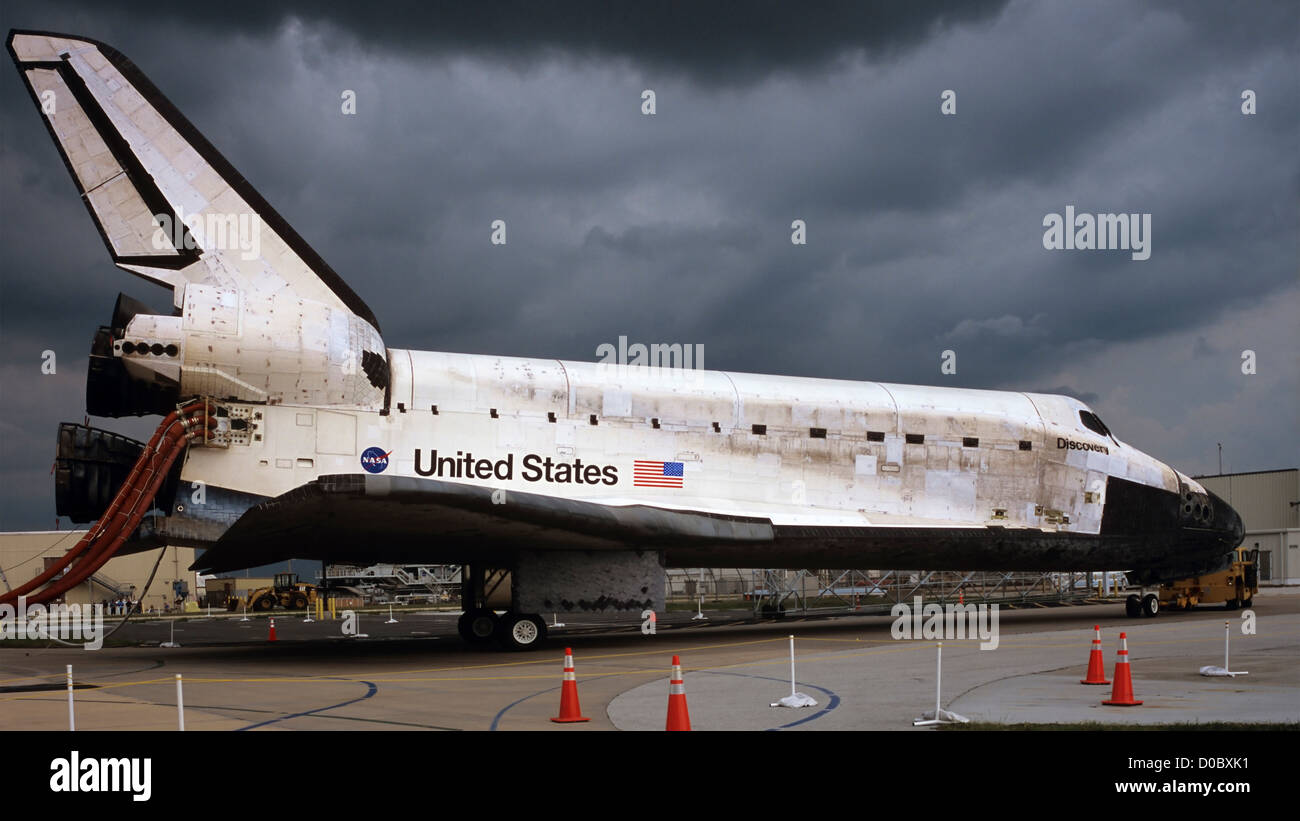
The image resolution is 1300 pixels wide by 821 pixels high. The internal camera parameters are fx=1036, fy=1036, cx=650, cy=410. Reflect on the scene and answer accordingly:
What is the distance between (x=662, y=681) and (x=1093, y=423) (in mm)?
12690

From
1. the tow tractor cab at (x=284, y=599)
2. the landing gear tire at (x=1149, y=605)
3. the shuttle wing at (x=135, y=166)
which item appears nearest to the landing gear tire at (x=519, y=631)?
the shuttle wing at (x=135, y=166)

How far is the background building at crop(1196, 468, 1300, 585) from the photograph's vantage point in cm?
4462

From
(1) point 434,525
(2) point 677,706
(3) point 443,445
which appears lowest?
(2) point 677,706

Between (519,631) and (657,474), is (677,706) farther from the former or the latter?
(657,474)

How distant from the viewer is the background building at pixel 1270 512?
146 feet

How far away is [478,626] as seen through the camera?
57.8 ft

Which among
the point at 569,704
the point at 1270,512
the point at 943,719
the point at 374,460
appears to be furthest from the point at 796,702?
the point at 1270,512

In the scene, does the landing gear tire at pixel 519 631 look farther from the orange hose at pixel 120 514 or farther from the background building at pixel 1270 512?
the background building at pixel 1270 512

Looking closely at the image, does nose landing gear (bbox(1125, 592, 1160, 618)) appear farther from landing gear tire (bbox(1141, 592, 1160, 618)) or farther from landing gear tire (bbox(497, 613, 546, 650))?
landing gear tire (bbox(497, 613, 546, 650))

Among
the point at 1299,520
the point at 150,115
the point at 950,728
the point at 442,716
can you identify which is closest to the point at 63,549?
the point at 150,115

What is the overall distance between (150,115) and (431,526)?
7.51 m

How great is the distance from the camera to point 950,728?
7820 millimetres

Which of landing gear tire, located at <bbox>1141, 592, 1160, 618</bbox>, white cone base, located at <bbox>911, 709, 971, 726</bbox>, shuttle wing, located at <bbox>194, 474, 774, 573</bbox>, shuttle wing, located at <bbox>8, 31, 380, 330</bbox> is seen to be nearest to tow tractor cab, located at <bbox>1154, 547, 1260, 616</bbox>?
landing gear tire, located at <bbox>1141, 592, 1160, 618</bbox>
